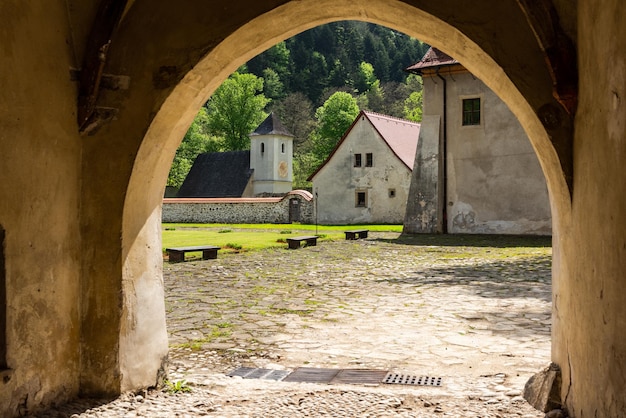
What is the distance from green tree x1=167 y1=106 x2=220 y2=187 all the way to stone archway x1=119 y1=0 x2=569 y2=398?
5575 centimetres

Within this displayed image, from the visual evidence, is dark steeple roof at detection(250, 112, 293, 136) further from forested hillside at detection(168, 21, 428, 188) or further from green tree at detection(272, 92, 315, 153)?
green tree at detection(272, 92, 315, 153)

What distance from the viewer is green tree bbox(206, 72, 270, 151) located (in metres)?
60.8

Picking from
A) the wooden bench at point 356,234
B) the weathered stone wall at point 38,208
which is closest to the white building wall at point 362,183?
the wooden bench at point 356,234

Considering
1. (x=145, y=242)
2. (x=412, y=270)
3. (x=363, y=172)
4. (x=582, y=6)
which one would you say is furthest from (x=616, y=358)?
(x=363, y=172)

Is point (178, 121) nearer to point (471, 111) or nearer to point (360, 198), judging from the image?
point (471, 111)

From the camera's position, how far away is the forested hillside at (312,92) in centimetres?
6022

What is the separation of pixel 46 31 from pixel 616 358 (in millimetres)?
3662

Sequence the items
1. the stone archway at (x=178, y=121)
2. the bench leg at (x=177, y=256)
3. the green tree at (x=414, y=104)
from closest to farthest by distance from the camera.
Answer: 1. the stone archway at (x=178, y=121)
2. the bench leg at (x=177, y=256)
3. the green tree at (x=414, y=104)

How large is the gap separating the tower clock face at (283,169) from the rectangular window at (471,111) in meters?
31.9

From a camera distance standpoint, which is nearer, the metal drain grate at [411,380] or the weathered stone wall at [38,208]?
the weathered stone wall at [38,208]

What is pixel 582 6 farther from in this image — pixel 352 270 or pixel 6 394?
pixel 352 270

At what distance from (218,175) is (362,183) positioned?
2136 centimetres

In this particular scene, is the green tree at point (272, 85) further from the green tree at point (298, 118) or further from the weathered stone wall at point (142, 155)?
the weathered stone wall at point (142, 155)

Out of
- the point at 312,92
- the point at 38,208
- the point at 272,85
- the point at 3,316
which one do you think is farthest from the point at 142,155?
the point at 312,92
